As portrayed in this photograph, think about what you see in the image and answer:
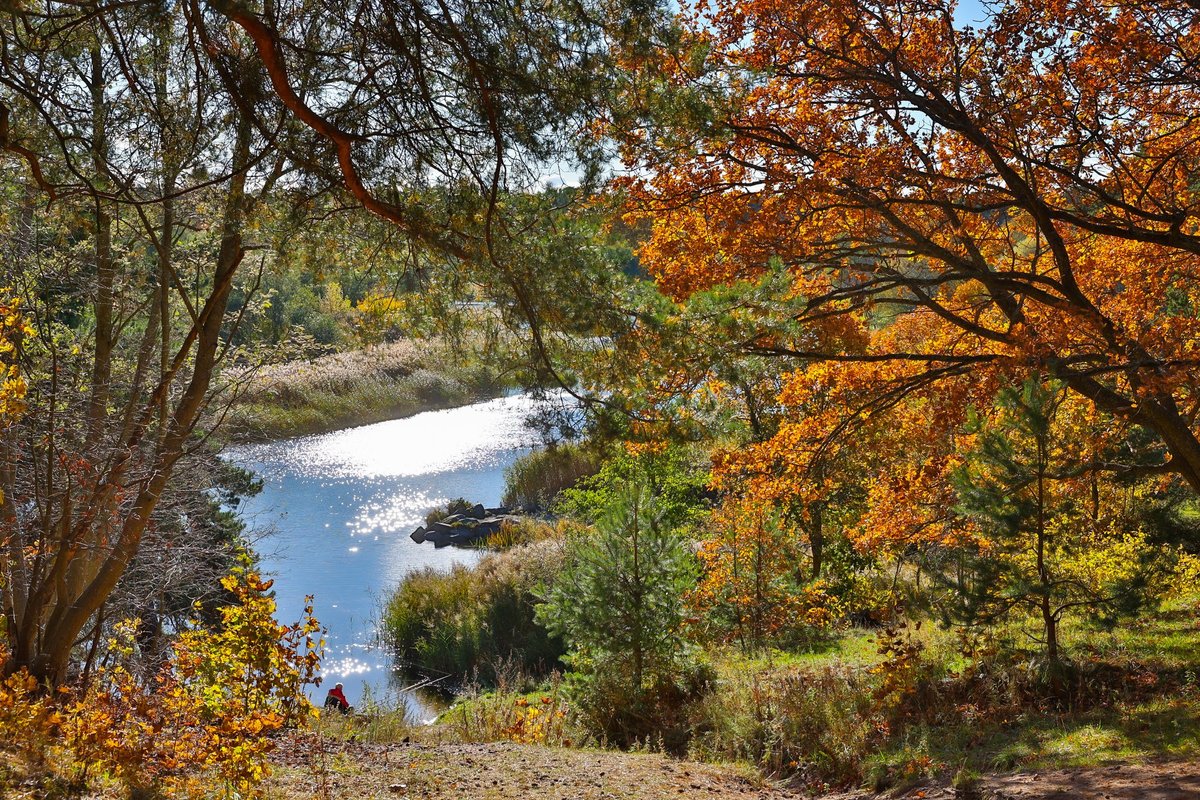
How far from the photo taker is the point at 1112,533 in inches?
336

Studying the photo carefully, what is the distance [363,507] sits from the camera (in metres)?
19.9

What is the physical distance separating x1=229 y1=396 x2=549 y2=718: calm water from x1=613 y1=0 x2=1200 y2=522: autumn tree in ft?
10.0

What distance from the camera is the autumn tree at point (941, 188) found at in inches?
247

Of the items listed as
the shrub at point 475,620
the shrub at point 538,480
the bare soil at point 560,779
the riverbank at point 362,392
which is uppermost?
the riverbank at point 362,392

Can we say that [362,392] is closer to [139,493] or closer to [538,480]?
[538,480]

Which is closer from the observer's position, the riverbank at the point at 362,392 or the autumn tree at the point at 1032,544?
the autumn tree at the point at 1032,544

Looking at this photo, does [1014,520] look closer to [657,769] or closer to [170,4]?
[657,769]

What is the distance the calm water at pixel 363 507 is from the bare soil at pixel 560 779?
10.7 feet

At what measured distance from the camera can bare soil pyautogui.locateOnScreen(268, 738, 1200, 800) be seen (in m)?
5.07

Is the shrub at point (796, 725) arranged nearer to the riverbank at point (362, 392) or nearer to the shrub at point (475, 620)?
the shrub at point (475, 620)

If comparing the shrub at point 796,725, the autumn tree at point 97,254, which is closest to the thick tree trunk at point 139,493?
the autumn tree at point 97,254

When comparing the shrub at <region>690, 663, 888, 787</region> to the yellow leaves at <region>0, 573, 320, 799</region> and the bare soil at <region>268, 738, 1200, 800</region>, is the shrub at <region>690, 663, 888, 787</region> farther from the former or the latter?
the yellow leaves at <region>0, 573, 320, 799</region>

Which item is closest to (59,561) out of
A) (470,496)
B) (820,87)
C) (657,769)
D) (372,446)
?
(657,769)

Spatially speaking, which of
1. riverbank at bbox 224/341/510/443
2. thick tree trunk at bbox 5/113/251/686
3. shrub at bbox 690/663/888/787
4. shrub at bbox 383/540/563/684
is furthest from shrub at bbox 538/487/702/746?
riverbank at bbox 224/341/510/443
